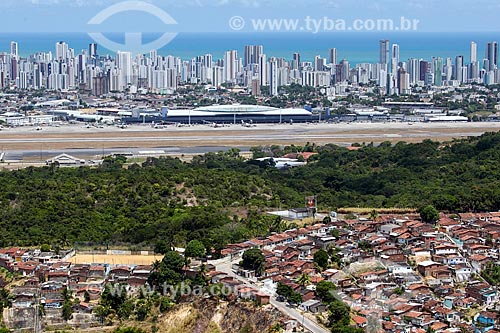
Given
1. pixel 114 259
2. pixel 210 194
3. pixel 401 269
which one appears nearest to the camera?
pixel 401 269

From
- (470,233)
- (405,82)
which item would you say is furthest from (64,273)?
(405,82)

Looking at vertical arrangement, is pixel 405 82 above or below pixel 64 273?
above

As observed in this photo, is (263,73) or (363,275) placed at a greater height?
(263,73)

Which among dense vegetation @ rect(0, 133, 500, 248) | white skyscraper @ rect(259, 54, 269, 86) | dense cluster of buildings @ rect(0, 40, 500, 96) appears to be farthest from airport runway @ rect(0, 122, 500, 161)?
white skyscraper @ rect(259, 54, 269, 86)

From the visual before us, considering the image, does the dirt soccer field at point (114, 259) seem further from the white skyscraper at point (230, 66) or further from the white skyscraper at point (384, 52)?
the white skyscraper at point (384, 52)

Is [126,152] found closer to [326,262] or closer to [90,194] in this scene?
[90,194]

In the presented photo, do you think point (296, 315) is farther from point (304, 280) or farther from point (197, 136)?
point (197, 136)

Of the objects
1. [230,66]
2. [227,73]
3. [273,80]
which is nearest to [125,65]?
[227,73]
